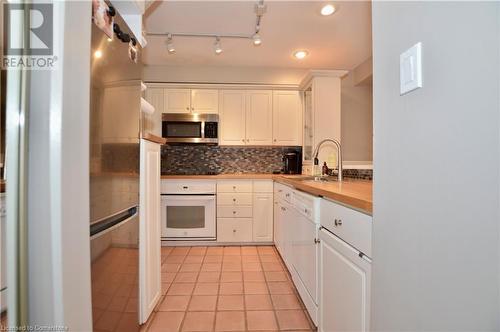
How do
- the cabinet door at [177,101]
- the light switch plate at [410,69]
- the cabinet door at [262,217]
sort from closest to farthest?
the light switch plate at [410,69] → the cabinet door at [262,217] → the cabinet door at [177,101]

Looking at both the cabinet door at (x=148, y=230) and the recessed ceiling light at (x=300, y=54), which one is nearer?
the cabinet door at (x=148, y=230)

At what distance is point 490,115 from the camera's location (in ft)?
1.47

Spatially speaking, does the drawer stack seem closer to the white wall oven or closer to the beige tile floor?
the white wall oven

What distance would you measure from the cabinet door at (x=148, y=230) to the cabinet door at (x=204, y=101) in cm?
199

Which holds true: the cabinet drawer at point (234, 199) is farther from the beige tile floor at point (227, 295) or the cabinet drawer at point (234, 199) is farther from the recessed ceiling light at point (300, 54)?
the recessed ceiling light at point (300, 54)

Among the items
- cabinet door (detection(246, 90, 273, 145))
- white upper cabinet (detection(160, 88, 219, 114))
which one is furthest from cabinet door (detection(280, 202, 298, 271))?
white upper cabinet (detection(160, 88, 219, 114))

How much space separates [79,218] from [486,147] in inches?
37.8

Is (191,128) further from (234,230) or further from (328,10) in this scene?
(328,10)

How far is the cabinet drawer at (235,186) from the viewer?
3283mm

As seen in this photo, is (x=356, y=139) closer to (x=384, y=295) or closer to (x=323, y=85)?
(x=323, y=85)

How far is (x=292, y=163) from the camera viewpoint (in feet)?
12.0

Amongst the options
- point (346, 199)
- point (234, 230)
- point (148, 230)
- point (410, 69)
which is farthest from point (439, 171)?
point (234, 230)

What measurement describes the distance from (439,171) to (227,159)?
3484mm

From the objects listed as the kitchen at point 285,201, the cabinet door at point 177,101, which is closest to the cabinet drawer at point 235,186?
the kitchen at point 285,201
